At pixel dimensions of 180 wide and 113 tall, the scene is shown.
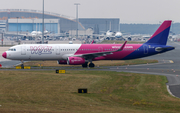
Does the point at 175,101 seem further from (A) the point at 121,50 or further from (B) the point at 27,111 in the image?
(A) the point at 121,50

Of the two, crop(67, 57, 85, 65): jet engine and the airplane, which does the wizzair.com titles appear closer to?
the airplane

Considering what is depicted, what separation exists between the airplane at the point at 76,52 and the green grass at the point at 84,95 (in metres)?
11.6

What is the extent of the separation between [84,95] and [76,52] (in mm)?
24250

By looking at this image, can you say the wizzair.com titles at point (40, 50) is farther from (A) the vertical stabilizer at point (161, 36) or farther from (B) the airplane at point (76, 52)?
(A) the vertical stabilizer at point (161, 36)

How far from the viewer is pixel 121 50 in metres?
45.4

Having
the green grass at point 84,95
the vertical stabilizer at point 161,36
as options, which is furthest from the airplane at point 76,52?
the green grass at point 84,95

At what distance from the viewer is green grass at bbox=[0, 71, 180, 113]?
60.2 ft

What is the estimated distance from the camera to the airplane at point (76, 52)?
151ft

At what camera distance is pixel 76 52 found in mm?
47375

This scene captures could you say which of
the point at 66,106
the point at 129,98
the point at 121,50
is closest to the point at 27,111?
the point at 66,106

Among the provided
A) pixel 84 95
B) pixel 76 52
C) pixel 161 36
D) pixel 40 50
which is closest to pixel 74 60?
pixel 76 52

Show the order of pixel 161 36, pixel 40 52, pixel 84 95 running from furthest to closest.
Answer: pixel 161 36
pixel 40 52
pixel 84 95

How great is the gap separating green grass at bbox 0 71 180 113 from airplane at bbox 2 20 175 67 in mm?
11603

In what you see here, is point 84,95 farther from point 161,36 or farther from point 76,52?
point 161,36
